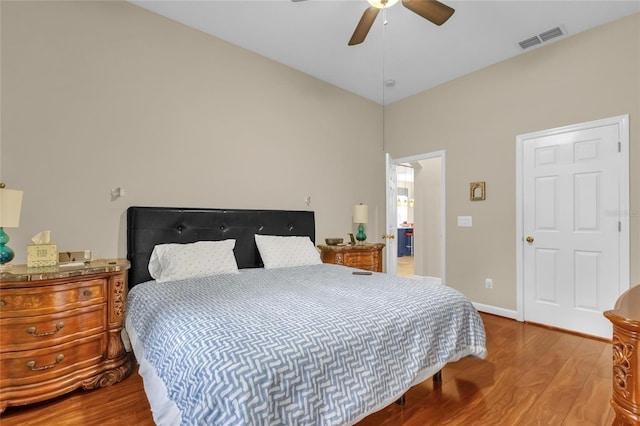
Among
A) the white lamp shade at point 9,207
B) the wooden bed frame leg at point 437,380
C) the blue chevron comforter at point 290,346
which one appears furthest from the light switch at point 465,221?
the white lamp shade at point 9,207

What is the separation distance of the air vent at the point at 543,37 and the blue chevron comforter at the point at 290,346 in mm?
2884

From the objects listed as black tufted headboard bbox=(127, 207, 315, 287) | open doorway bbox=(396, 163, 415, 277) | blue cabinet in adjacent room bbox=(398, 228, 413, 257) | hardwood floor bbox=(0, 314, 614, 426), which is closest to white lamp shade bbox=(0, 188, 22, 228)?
black tufted headboard bbox=(127, 207, 315, 287)

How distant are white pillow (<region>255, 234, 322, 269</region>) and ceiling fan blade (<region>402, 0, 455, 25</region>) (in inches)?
90.3

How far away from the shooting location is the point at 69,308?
195cm

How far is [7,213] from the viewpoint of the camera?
1.90 m

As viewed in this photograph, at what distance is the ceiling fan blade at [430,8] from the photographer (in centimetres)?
209

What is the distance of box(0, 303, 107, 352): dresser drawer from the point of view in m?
1.78

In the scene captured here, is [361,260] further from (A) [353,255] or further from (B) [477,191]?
(B) [477,191]

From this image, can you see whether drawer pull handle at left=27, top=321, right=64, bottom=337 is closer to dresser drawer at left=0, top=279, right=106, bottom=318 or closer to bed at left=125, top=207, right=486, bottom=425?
dresser drawer at left=0, top=279, right=106, bottom=318

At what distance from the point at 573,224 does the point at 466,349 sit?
2145mm

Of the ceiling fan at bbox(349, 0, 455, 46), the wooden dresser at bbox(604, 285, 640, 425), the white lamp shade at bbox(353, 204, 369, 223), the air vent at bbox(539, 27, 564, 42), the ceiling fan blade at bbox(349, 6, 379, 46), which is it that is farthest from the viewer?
the white lamp shade at bbox(353, 204, 369, 223)

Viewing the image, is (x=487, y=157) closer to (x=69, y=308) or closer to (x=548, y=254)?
(x=548, y=254)

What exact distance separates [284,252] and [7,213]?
205cm

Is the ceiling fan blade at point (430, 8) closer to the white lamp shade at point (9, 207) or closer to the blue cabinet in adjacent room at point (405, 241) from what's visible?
the white lamp shade at point (9, 207)
